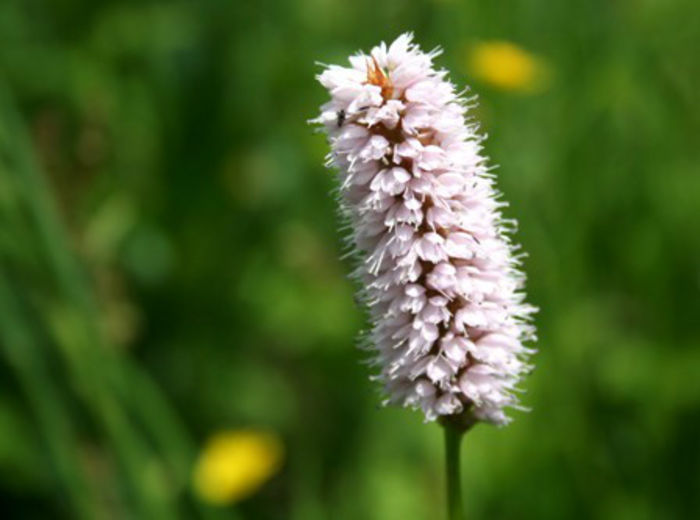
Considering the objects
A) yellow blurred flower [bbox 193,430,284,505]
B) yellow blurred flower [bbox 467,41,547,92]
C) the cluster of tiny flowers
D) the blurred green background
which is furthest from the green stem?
yellow blurred flower [bbox 467,41,547,92]

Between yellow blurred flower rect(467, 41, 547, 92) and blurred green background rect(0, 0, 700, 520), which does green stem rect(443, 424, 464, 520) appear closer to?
blurred green background rect(0, 0, 700, 520)

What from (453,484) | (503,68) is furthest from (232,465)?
(453,484)

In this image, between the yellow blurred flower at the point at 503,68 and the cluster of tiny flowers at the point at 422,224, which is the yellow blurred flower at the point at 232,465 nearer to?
the yellow blurred flower at the point at 503,68

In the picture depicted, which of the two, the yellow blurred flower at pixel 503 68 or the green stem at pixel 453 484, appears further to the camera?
the yellow blurred flower at pixel 503 68

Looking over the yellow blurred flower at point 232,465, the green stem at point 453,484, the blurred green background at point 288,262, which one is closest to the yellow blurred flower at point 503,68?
the blurred green background at point 288,262

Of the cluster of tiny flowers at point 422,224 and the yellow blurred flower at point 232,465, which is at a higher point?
the cluster of tiny flowers at point 422,224

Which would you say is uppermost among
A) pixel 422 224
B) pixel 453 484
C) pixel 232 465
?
pixel 422 224

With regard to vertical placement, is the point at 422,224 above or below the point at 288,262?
below

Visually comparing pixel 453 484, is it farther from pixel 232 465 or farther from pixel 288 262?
pixel 288 262
